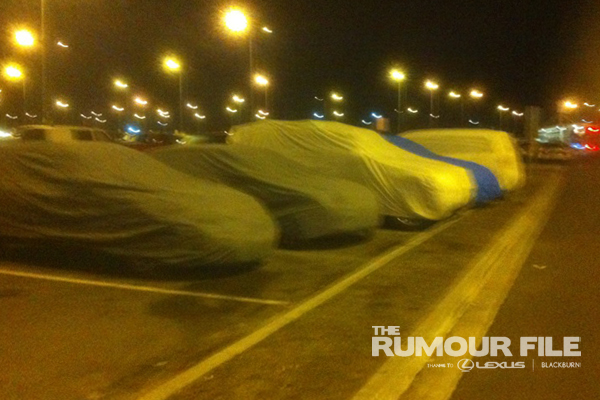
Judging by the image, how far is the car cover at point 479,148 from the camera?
66.5 ft

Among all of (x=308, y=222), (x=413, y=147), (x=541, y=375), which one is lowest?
(x=541, y=375)

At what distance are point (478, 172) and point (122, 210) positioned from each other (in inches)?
424

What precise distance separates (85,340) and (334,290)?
2.95 meters

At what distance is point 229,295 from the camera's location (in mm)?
8258

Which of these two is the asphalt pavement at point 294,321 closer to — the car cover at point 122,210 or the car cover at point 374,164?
the car cover at point 122,210

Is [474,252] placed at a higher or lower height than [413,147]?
lower

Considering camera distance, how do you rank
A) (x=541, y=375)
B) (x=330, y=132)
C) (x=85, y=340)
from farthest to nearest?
(x=330, y=132), (x=85, y=340), (x=541, y=375)

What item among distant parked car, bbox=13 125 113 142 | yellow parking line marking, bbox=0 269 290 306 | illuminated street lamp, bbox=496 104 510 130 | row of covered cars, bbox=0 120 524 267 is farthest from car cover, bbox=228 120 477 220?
illuminated street lamp, bbox=496 104 510 130

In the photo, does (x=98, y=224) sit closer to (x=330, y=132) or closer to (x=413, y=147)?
(x=330, y=132)

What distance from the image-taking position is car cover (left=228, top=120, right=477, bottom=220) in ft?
44.0

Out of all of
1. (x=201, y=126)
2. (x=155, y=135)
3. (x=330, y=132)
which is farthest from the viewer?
(x=201, y=126)

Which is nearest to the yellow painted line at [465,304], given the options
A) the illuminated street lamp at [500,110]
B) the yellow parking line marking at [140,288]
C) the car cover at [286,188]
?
the yellow parking line marking at [140,288]

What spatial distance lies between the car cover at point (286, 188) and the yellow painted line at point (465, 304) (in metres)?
1.96

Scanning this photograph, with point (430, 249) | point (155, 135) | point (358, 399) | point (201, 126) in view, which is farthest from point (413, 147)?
point (201, 126)
